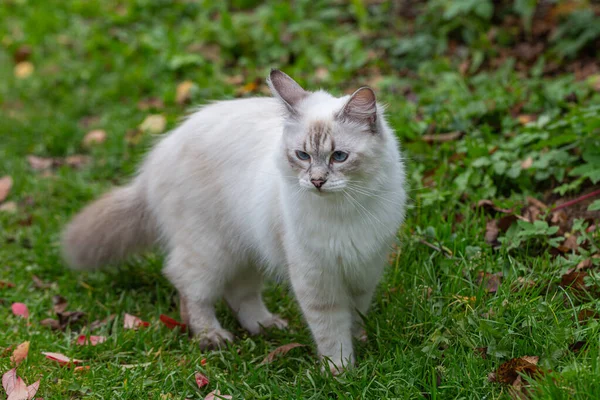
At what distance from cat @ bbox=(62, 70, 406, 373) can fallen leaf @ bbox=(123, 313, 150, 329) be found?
9.4 inches

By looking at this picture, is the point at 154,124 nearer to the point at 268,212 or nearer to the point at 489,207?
the point at 268,212

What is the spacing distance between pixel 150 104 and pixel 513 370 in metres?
4.62

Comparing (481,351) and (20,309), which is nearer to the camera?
(481,351)

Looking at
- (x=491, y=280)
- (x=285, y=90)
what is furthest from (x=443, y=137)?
(x=285, y=90)

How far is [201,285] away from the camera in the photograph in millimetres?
4152

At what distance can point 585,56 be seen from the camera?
20.0 feet

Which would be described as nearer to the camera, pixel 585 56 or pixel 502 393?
pixel 502 393

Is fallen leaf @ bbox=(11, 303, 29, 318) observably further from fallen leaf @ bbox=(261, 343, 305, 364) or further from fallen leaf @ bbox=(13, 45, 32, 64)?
fallen leaf @ bbox=(13, 45, 32, 64)

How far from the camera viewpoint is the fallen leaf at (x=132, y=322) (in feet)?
13.8

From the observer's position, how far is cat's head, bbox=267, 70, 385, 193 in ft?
10.7

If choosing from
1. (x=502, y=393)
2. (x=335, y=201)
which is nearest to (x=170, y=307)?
(x=335, y=201)

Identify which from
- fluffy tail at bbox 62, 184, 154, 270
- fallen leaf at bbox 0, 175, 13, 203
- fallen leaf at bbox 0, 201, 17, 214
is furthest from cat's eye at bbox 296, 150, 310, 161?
fallen leaf at bbox 0, 175, 13, 203

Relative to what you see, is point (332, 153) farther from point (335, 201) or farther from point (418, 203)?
point (418, 203)

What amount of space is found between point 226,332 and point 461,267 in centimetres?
138
